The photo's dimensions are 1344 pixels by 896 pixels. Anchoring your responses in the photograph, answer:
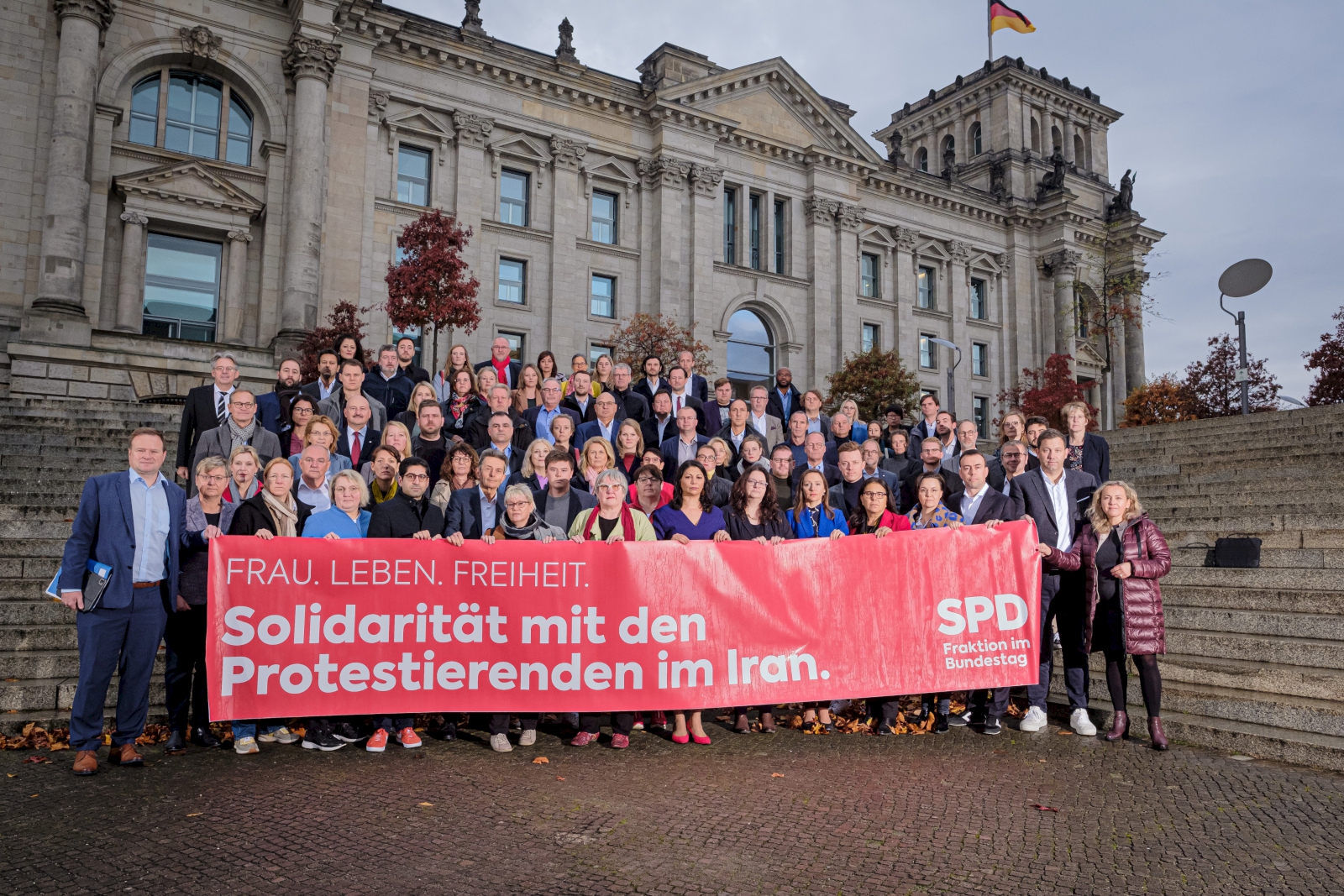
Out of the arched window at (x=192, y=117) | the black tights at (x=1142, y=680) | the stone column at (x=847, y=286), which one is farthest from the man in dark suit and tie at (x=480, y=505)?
the stone column at (x=847, y=286)

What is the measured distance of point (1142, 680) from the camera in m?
7.18

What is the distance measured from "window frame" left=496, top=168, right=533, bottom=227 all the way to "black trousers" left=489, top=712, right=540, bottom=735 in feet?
99.1

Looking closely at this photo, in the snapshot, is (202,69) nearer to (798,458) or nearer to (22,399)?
(22,399)

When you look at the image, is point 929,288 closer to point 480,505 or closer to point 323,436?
point 480,505

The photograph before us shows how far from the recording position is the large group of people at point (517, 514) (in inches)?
253

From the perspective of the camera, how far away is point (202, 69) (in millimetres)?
28406

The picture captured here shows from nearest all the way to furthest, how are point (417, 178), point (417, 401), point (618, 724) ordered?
1. point (618, 724)
2. point (417, 401)
3. point (417, 178)

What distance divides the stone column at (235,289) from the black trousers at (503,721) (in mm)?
25179

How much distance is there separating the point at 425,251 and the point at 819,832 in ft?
78.7

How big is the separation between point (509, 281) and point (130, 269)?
1315cm

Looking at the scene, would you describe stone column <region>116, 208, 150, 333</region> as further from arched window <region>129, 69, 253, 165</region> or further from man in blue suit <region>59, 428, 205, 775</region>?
man in blue suit <region>59, 428, 205, 775</region>

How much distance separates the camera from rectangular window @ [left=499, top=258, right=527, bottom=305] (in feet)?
115

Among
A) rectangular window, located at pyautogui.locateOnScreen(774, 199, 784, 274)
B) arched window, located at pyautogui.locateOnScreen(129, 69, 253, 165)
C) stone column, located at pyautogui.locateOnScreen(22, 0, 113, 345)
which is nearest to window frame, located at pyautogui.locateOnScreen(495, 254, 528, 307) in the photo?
arched window, located at pyautogui.locateOnScreen(129, 69, 253, 165)

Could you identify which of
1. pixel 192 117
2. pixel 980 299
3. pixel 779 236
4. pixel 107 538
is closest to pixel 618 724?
pixel 107 538
